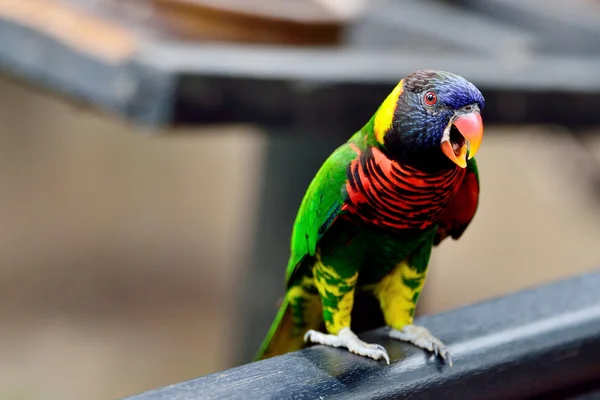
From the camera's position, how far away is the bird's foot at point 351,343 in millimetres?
675

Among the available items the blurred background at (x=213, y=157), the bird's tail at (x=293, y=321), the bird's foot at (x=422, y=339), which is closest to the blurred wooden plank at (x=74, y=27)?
the blurred background at (x=213, y=157)

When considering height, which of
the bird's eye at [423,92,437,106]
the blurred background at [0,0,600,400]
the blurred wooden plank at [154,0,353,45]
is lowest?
the blurred background at [0,0,600,400]

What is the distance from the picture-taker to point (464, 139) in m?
0.60

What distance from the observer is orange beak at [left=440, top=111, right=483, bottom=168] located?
56 centimetres

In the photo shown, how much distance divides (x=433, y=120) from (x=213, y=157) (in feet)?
10.4

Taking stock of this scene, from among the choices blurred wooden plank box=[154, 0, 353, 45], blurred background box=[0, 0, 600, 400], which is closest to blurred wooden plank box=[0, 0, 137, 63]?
blurred background box=[0, 0, 600, 400]

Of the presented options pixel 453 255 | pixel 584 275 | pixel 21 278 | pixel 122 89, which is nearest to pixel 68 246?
pixel 21 278

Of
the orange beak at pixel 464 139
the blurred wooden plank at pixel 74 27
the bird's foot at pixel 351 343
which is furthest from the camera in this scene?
the blurred wooden plank at pixel 74 27

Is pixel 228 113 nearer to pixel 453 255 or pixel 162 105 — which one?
pixel 162 105

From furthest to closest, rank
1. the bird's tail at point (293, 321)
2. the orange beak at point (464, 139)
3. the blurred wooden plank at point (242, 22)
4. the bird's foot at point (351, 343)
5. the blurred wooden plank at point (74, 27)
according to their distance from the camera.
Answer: the blurred wooden plank at point (242, 22)
the blurred wooden plank at point (74, 27)
the bird's tail at point (293, 321)
the bird's foot at point (351, 343)
the orange beak at point (464, 139)

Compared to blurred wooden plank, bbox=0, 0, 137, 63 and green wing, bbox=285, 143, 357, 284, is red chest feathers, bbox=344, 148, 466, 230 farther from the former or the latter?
blurred wooden plank, bbox=0, 0, 137, 63

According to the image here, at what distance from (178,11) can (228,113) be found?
1.23 feet

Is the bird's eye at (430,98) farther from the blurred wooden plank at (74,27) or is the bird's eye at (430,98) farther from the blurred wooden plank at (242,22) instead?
the blurred wooden plank at (242,22)

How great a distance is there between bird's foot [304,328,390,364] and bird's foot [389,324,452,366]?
4 cm
